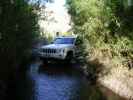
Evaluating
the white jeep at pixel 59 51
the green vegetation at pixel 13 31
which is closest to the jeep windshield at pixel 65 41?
the white jeep at pixel 59 51

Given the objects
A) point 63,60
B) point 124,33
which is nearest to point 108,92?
point 124,33

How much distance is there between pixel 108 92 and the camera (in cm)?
1234

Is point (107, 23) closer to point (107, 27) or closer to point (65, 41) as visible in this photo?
point (107, 27)

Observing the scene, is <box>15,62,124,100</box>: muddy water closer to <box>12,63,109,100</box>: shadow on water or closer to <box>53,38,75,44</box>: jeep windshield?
<box>12,63,109,100</box>: shadow on water

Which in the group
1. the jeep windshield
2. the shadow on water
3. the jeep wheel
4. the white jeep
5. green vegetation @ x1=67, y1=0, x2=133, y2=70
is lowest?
the shadow on water

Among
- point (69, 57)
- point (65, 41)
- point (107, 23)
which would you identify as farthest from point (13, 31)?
point (65, 41)

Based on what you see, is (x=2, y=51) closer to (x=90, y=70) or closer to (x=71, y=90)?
(x=71, y=90)

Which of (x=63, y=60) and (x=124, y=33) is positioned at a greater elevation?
(x=124, y=33)

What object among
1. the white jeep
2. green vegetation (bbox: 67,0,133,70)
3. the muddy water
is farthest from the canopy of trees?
the white jeep

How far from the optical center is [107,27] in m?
13.8

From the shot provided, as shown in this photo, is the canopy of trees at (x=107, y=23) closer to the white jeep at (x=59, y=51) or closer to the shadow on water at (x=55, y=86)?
the shadow on water at (x=55, y=86)

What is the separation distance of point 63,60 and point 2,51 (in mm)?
7728

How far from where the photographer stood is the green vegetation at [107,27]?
11742 millimetres

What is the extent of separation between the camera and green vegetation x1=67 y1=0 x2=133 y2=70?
11.7 meters
